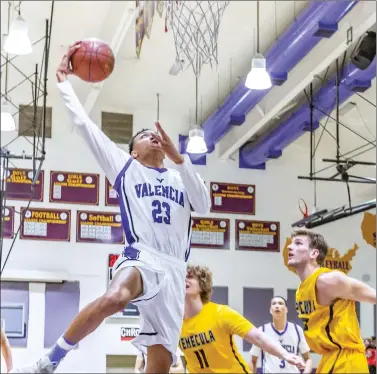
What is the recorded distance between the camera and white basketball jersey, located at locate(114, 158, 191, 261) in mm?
4859

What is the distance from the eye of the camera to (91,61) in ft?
17.2

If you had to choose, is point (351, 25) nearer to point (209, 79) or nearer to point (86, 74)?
point (209, 79)

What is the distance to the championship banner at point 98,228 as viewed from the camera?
15734mm

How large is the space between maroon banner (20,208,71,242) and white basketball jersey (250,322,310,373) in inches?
205

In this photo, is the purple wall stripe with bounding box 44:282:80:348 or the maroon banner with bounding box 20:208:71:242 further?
the maroon banner with bounding box 20:208:71:242

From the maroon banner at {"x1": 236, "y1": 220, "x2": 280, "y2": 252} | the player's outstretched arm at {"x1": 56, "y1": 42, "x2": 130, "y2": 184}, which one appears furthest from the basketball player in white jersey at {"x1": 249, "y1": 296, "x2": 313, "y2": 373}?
the player's outstretched arm at {"x1": 56, "y1": 42, "x2": 130, "y2": 184}

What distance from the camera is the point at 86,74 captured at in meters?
5.26

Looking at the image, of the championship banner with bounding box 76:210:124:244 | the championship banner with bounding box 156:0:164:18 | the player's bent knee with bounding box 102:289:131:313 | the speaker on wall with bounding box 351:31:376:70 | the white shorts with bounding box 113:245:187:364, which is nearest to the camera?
the player's bent knee with bounding box 102:289:131:313

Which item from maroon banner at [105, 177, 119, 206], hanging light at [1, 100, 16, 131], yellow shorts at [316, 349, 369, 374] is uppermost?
hanging light at [1, 100, 16, 131]

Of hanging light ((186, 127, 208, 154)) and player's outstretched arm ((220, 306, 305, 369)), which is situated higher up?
hanging light ((186, 127, 208, 154))

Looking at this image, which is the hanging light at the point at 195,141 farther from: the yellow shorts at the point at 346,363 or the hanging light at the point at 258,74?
the yellow shorts at the point at 346,363

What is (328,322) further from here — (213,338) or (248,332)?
(213,338)

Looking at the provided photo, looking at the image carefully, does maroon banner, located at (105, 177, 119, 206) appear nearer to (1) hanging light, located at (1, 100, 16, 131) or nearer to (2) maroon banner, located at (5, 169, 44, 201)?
(2) maroon banner, located at (5, 169, 44, 201)

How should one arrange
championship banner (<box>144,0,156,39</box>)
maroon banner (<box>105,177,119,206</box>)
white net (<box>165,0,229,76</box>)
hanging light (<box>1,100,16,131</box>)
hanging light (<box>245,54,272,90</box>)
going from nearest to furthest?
white net (<box>165,0,229,76</box>) → championship banner (<box>144,0,156,39</box>) → hanging light (<box>245,54,272,90</box>) → hanging light (<box>1,100,16,131</box>) → maroon banner (<box>105,177,119,206</box>)
